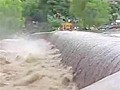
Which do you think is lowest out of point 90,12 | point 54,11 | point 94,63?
point 54,11

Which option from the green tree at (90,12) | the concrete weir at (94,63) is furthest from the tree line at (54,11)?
the concrete weir at (94,63)

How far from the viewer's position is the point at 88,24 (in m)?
11.9

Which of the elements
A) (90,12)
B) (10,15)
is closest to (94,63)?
(10,15)

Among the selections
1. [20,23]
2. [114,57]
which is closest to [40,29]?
[20,23]

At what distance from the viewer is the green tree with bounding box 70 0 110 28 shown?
1174cm

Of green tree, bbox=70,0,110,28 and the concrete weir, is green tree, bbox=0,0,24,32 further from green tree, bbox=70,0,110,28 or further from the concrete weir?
the concrete weir

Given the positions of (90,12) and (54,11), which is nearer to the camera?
(90,12)

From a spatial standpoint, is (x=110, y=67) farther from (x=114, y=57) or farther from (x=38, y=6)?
(x=38, y=6)

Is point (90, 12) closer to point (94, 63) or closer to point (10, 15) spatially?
point (10, 15)

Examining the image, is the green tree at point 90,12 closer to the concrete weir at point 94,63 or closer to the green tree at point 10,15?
the green tree at point 10,15

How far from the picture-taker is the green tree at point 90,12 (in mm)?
11742

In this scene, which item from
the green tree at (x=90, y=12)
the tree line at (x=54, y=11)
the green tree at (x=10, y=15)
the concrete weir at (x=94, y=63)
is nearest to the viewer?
the concrete weir at (x=94, y=63)

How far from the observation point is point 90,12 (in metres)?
12.0

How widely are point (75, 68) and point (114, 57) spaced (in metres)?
0.91
